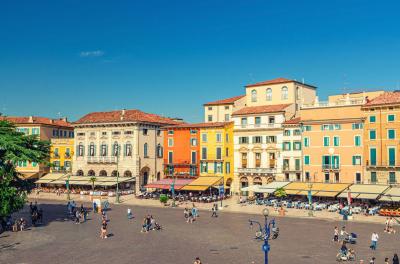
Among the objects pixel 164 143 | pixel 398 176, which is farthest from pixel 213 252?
pixel 164 143

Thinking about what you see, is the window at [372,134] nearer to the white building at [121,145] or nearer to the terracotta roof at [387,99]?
the terracotta roof at [387,99]

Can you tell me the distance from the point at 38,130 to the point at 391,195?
65403 millimetres

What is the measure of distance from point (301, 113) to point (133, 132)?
94.7ft

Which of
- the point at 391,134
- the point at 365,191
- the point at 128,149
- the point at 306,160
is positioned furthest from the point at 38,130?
the point at 391,134

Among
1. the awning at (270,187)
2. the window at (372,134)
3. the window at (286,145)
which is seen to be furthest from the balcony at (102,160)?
the window at (372,134)

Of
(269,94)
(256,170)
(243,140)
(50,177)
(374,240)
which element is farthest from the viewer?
(50,177)

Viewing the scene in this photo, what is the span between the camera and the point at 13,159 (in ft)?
140

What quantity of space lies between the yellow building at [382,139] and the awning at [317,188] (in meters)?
3.86

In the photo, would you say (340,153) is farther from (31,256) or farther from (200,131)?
(31,256)

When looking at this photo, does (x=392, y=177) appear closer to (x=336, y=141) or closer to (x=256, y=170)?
(x=336, y=141)

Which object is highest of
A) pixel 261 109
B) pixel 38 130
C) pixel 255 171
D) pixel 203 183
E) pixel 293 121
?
pixel 261 109

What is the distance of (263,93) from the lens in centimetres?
7431

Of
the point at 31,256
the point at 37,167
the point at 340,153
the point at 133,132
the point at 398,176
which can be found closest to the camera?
the point at 31,256

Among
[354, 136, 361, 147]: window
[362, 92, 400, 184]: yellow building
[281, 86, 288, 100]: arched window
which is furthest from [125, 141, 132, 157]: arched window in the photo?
[362, 92, 400, 184]: yellow building
